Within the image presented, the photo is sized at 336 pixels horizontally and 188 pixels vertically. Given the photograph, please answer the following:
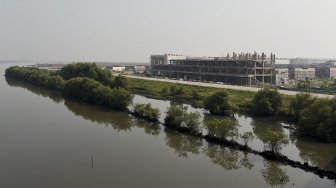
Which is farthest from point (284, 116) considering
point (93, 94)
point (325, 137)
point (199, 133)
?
point (93, 94)

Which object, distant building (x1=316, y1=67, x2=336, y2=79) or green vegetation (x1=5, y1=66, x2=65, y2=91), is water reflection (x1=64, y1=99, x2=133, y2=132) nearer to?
green vegetation (x1=5, y1=66, x2=65, y2=91)

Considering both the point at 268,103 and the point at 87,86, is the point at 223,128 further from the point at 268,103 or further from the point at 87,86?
the point at 87,86

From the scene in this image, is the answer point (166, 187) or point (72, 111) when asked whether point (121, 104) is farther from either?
point (166, 187)

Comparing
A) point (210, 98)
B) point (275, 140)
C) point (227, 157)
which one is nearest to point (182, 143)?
A: point (227, 157)

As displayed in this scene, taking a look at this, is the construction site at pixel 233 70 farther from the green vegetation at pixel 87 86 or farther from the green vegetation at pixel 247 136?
the green vegetation at pixel 247 136

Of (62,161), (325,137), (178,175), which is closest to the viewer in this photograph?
(178,175)

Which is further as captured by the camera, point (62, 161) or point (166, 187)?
point (62, 161)
